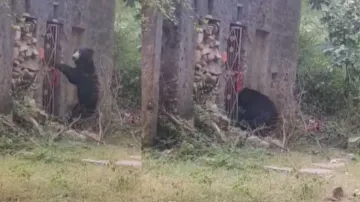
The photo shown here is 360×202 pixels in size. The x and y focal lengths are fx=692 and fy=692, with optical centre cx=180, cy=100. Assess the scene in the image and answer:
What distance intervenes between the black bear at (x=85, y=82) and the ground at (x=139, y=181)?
321 millimetres

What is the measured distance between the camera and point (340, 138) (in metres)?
9.28

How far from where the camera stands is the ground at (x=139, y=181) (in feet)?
17.5

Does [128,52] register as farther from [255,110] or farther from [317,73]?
[317,73]

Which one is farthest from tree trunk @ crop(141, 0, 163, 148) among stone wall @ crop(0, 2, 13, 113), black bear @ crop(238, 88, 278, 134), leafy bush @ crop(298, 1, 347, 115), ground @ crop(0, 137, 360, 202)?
leafy bush @ crop(298, 1, 347, 115)

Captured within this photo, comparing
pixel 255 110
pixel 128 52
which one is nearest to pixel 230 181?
pixel 128 52

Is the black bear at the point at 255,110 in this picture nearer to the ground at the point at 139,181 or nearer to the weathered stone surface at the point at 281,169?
the weathered stone surface at the point at 281,169

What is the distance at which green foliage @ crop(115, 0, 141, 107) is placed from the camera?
19.7 ft

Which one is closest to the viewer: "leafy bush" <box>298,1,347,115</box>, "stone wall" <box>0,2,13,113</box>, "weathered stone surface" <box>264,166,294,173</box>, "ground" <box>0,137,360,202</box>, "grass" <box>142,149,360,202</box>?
"ground" <box>0,137,360,202</box>

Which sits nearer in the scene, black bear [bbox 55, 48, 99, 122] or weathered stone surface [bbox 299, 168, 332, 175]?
black bear [bbox 55, 48, 99, 122]

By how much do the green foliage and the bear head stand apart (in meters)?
0.24

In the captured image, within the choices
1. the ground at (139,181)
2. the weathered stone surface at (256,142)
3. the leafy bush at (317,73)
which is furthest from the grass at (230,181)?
the leafy bush at (317,73)

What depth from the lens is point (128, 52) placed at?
6289 millimetres

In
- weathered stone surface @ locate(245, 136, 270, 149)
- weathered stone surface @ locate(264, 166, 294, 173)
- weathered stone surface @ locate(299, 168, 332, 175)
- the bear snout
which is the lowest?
weathered stone surface @ locate(299, 168, 332, 175)

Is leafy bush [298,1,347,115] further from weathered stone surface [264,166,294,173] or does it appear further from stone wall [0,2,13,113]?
stone wall [0,2,13,113]
